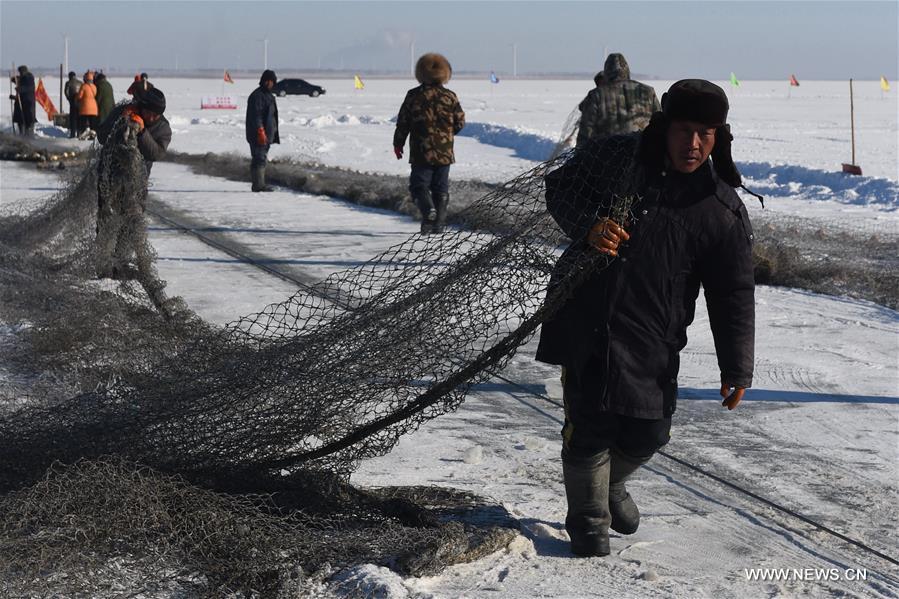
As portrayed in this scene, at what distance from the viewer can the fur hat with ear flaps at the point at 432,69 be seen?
11.1 meters

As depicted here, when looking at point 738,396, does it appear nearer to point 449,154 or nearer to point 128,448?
point 128,448

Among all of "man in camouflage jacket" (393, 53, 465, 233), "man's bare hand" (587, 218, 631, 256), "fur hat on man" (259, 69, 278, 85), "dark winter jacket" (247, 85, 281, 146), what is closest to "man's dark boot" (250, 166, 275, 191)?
"dark winter jacket" (247, 85, 281, 146)

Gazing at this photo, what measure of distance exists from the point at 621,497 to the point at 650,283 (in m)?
0.87

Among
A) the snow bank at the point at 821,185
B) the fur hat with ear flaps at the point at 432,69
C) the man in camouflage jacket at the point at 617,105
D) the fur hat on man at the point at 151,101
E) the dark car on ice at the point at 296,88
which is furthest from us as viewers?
the dark car on ice at the point at 296,88

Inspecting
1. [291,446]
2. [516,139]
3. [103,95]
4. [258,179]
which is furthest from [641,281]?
[516,139]

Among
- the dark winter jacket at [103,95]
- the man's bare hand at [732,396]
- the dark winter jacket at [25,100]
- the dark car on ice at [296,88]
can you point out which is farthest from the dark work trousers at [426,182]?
the dark car on ice at [296,88]

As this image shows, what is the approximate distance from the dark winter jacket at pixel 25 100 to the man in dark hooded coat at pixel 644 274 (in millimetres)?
29105

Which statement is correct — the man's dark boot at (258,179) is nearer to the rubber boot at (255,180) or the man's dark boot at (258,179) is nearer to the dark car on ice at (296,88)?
the rubber boot at (255,180)

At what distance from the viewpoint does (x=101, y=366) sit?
604cm

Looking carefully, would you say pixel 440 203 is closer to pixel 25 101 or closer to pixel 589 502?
pixel 589 502

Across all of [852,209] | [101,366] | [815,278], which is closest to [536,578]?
[101,366]

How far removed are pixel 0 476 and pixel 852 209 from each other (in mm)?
14718

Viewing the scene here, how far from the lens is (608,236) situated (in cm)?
356

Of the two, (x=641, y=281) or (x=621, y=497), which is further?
(x=621, y=497)
